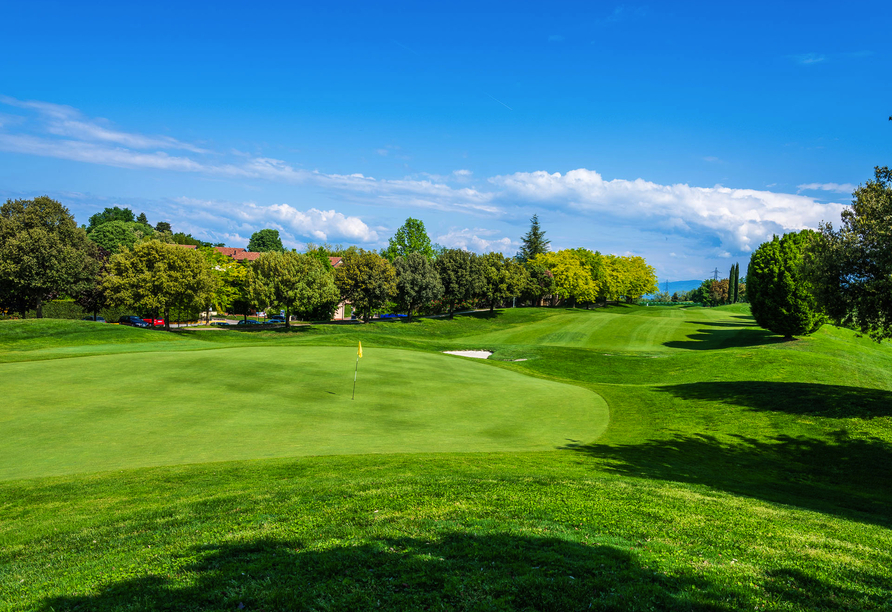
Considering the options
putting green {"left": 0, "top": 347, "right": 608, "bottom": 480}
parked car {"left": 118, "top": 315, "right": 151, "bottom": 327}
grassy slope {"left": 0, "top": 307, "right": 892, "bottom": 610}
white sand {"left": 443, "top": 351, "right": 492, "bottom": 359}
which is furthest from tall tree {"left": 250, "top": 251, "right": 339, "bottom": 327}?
grassy slope {"left": 0, "top": 307, "right": 892, "bottom": 610}

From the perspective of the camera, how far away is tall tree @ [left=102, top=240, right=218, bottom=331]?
45125 mm

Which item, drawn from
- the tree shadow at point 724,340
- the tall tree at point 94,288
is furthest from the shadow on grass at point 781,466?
the tall tree at point 94,288

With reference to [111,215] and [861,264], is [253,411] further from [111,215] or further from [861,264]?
[111,215]

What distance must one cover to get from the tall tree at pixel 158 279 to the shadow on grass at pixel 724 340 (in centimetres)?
4918

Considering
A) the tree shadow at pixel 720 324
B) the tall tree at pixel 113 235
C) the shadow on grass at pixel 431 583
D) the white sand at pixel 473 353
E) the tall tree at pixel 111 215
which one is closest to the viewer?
the shadow on grass at pixel 431 583

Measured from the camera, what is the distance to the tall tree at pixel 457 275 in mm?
67956

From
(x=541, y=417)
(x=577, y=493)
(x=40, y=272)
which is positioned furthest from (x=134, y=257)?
(x=577, y=493)

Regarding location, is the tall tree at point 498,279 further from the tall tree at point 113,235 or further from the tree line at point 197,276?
the tall tree at point 113,235

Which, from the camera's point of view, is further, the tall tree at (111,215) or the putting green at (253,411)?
the tall tree at (111,215)

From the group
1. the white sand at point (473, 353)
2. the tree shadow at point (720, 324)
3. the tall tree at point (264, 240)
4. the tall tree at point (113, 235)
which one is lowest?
the white sand at point (473, 353)

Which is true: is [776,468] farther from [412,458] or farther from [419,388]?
[419,388]

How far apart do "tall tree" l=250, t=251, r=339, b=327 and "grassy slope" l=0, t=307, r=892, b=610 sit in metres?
43.4

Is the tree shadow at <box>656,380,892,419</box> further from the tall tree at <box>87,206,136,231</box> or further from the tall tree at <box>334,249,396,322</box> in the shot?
the tall tree at <box>87,206,136,231</box>

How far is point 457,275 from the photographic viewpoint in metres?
68.2
